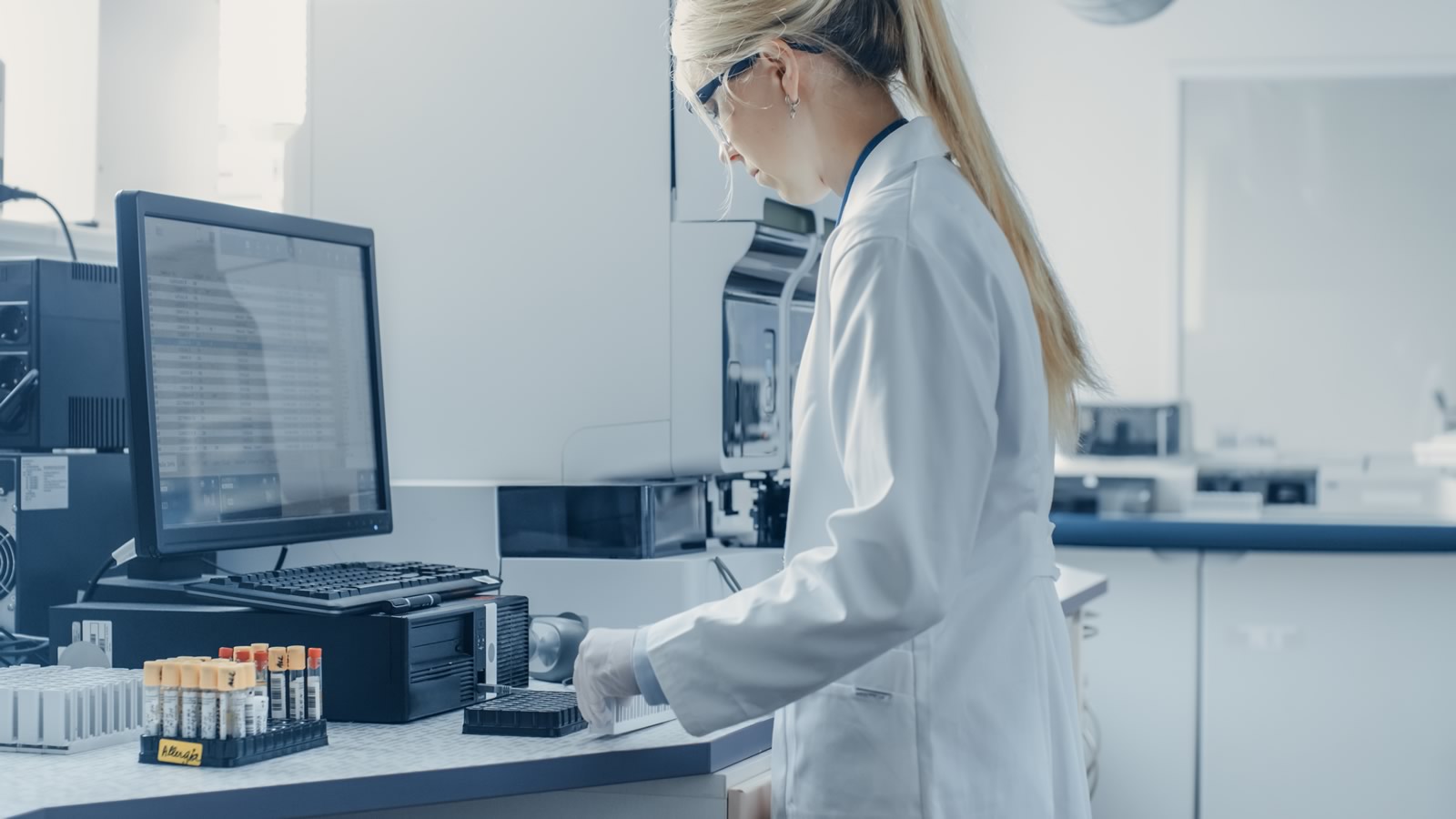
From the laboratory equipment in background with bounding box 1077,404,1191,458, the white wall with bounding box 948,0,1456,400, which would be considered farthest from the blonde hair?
the white wall with bounding box 948,0,1456,400

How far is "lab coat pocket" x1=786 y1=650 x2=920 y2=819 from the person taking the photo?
0.98 metres

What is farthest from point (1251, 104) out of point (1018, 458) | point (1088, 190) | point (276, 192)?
point (1018, 458)

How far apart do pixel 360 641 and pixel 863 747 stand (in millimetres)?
458

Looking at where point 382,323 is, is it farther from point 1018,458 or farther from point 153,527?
point 1018,458

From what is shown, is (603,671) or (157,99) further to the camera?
(157,99)

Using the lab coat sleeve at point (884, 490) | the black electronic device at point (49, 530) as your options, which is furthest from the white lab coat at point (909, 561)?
the black electronic device at point (49, 530)

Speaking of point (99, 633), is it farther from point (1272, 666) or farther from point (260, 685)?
point (1272, 666)

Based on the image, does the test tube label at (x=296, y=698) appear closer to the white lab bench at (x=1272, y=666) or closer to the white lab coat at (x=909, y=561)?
the white lab coat at (x=909, y=561)

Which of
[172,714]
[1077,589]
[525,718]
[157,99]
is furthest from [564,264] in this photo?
[157,99]

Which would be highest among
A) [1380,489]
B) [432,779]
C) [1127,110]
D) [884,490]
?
[1127,110]

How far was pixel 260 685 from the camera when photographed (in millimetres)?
1063

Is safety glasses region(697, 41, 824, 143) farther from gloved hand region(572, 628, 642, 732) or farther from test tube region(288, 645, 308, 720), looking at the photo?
test tube region(288, 645, 308, 720)

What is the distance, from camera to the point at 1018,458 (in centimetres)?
98

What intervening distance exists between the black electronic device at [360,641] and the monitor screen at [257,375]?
0.34 feet
